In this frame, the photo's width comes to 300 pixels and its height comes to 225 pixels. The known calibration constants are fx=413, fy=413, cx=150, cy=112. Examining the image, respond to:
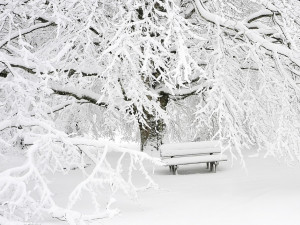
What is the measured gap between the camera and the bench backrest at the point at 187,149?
366 inches

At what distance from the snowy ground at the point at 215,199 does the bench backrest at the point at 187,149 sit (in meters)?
0.59

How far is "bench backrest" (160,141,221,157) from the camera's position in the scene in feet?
30.5

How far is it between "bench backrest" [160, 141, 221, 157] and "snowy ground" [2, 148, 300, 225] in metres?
0.59

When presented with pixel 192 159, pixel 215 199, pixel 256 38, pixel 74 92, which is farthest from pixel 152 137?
pixel 256 38

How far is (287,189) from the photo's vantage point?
265 inches

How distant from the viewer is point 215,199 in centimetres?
639

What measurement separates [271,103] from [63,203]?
13.7 feet

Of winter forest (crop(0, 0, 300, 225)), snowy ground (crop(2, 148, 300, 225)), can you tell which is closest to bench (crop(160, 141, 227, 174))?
snowy ground (crop(2, 148, 300, 225))

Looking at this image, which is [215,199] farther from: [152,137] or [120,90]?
[152,137]

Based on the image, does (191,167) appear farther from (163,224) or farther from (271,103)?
(163,224)

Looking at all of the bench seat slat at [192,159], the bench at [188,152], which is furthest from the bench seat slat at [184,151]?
the bench seat slat at [192,159]

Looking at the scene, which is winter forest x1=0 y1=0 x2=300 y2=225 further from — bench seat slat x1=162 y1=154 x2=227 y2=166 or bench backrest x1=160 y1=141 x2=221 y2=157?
bench backrest x1=160 y1=141 x2=221 y2=157

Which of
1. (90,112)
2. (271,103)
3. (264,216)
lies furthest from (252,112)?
(90,112)

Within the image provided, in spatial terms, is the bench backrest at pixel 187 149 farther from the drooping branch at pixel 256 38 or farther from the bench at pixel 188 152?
the drooping branch at pixel 256 38
